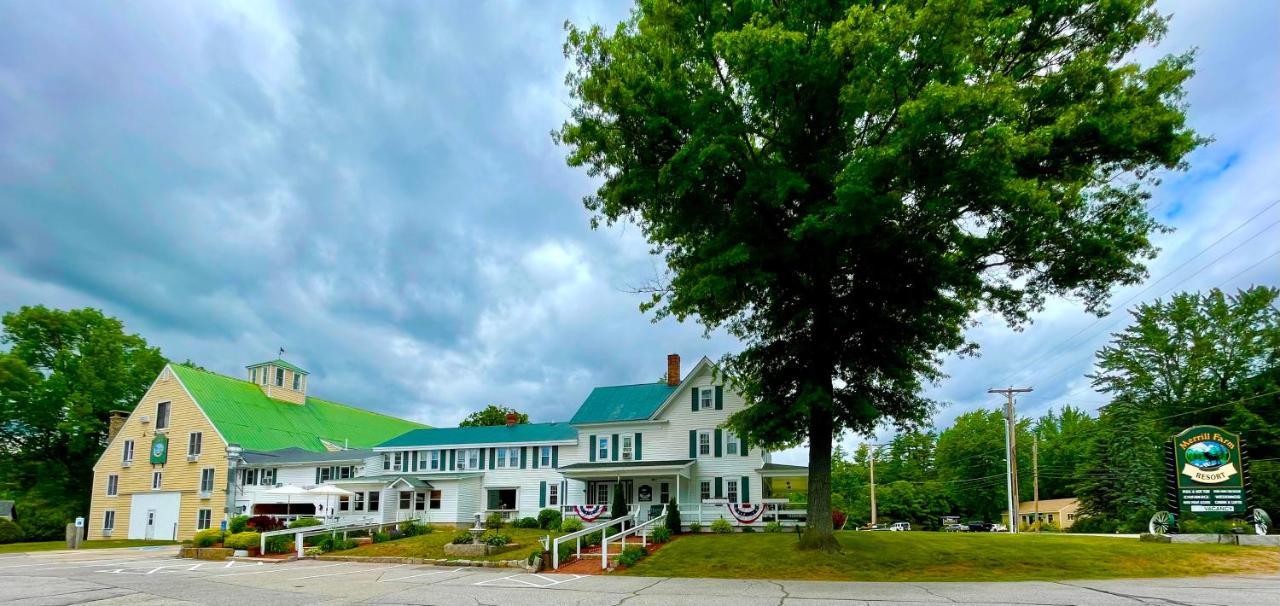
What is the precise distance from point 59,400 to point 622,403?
39.1m

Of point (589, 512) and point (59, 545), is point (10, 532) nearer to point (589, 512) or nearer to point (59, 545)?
point (59, 545)

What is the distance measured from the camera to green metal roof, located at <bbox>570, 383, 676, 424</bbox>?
38.0 m

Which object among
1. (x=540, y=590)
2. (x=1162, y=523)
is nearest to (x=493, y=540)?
(x=540, y=590)

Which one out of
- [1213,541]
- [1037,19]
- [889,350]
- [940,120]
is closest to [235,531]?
[889,350]

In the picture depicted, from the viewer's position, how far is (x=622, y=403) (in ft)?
129

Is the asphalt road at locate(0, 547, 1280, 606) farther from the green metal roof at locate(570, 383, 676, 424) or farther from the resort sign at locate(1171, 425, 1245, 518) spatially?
the green metal roof at locate(570, 383, 676, 424)

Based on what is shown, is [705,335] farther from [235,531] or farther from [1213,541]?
[235,531]

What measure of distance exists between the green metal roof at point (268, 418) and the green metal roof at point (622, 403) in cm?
2148

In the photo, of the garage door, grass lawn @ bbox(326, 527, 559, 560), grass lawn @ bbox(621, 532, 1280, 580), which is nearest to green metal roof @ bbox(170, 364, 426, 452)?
the garage door

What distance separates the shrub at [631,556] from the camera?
2011cm

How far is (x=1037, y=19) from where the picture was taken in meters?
17.3

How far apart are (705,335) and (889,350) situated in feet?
17.8

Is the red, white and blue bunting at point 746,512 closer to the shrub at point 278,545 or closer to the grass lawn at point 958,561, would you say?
the grass lawn at point 958,561

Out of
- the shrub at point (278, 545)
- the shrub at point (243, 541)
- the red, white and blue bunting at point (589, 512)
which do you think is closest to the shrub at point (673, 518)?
the red, white and blue bunting at point (589, 512)
